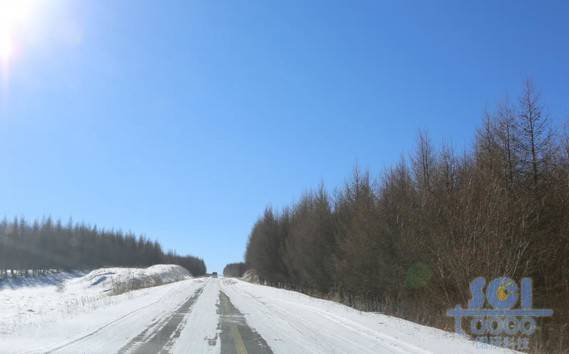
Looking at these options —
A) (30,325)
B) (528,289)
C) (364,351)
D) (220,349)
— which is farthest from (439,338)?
(30,325)

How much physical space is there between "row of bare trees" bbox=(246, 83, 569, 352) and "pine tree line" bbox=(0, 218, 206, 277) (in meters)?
98.0

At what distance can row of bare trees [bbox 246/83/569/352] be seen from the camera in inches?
504

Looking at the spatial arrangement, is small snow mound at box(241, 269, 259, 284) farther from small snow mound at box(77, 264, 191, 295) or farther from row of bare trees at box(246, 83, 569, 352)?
row of bare trees at box(246, 83, 569, 352)

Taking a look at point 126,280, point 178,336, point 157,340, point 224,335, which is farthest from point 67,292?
point 157,340

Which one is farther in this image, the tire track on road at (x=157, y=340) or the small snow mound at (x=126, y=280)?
the small snow mound at (x=126, y=280)

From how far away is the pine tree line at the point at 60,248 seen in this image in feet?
349

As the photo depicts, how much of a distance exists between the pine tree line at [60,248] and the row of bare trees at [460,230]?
98040 mm

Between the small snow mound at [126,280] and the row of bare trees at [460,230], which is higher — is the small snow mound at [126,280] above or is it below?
below

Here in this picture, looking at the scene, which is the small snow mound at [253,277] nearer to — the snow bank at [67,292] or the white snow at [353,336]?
the snow bank at [67,292]

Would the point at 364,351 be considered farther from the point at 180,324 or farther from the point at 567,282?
the point at 567,282

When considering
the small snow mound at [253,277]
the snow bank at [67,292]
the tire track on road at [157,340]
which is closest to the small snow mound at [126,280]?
the snow bank at [67,292]

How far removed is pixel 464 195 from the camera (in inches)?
531

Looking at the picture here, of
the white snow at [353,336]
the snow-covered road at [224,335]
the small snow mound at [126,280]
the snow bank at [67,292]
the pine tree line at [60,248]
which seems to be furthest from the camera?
the pine tree line at [60,248]

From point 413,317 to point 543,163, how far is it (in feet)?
28.2
